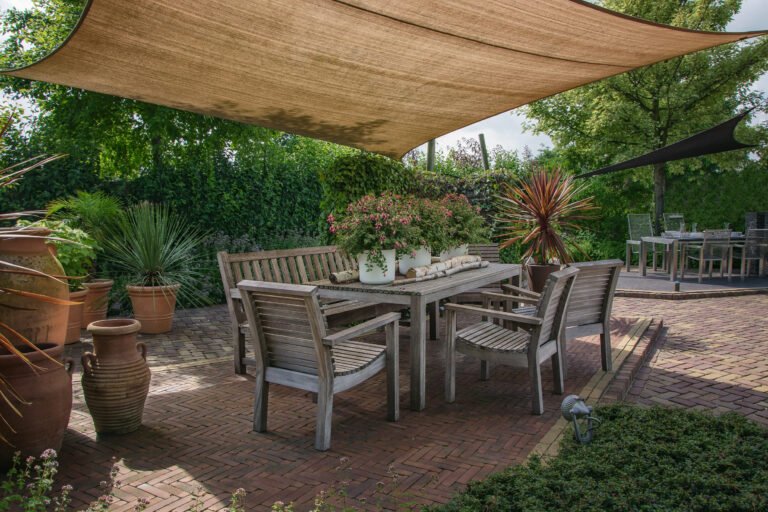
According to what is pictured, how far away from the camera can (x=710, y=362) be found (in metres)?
4.80

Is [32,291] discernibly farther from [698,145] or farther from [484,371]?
[698,145]

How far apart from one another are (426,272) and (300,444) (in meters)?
→ 1.68

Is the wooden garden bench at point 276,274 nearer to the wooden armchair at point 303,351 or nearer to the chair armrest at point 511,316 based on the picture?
the chair armrest at point 511,316

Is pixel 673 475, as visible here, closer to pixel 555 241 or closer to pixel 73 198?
pixel 555 241

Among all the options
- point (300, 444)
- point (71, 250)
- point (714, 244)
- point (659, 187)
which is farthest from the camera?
point (659, 187)

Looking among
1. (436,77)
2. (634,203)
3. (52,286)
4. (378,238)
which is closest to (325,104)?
(436,77)

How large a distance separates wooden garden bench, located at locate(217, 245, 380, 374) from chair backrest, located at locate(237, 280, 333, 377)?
3.53ft

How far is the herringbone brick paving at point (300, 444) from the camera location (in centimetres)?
261

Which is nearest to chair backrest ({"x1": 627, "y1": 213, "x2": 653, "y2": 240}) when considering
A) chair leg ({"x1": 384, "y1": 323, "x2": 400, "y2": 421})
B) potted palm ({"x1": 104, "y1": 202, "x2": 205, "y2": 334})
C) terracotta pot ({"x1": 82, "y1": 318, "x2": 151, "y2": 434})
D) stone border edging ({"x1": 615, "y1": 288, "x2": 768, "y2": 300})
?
stone border edging ({"x1": 615, "y1": 288, "x2": 768, "y2": 300})

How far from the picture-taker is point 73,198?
7055mm

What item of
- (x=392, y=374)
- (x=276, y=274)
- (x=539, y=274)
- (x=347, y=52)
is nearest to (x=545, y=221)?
(x=539, y=274)

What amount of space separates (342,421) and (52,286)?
6.04ft

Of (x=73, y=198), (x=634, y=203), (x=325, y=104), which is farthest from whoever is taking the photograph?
(x=634, y=203)

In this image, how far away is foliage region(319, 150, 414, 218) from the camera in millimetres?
6102
